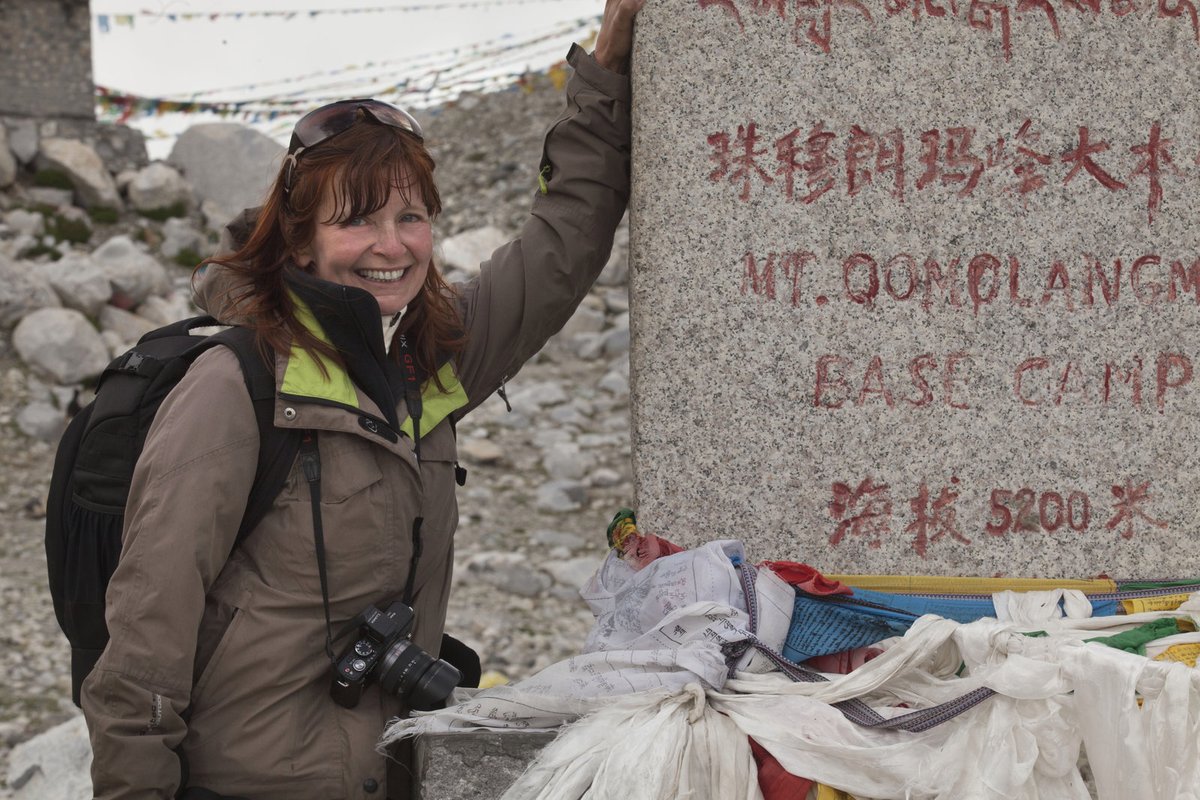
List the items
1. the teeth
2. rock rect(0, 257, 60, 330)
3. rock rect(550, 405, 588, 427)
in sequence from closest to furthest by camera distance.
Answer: the teeth
rock rect(550, 405, 588, 427)
rock rect(0, 257, 60, 330)

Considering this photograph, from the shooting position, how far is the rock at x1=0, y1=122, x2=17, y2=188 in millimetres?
13570

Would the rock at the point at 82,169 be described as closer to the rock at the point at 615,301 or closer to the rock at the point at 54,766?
the rock at the point at 615,301

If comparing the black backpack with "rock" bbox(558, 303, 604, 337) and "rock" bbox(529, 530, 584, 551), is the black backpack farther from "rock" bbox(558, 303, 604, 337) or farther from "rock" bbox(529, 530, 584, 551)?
"rock" bbox(558, 303, 604, 337)

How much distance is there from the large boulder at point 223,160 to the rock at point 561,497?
7.95 meters

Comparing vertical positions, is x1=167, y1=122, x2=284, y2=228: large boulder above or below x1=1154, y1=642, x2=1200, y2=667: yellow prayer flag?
above

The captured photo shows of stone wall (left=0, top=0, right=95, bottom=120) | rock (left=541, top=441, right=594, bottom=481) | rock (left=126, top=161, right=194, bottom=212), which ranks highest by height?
stone wall (left=0, top=0, right=95, bottom=120)

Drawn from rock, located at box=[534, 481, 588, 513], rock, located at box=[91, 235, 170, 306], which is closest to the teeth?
rock, located at box=[534, 481, 588, 513]

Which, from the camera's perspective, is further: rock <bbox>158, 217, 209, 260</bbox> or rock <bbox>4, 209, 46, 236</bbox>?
rock <bbox>158, 217, 209, 260</bbox>

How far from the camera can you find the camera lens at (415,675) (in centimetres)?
248

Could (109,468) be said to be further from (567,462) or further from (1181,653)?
(567,462)

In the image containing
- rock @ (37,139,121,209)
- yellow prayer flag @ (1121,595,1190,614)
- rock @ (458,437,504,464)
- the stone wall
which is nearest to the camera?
yellow prayer flag @ (1121,595,1190,614)

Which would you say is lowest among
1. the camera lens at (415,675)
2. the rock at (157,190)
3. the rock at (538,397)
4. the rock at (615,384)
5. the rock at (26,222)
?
the camera lens at (415,675)

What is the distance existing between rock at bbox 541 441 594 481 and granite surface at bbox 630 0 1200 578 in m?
6.28

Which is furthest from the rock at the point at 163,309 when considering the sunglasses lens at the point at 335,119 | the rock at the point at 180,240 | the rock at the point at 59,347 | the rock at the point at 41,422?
the sunglasses lens at the point at 335,119
